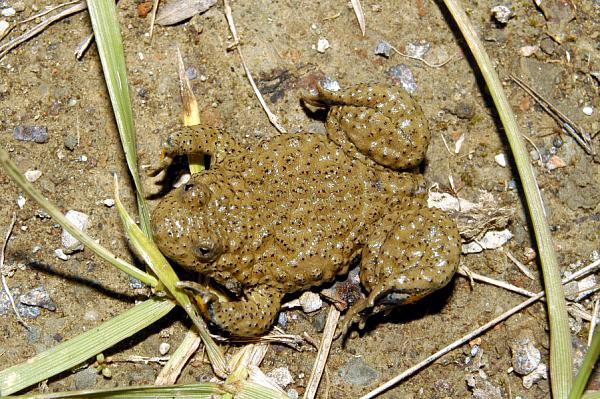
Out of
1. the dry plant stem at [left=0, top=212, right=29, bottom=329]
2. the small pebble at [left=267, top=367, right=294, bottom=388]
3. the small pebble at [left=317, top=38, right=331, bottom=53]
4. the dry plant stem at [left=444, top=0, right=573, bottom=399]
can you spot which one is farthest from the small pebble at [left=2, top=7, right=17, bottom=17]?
the dry plant stem at [left=444, top=0, right=573, bottom=399]

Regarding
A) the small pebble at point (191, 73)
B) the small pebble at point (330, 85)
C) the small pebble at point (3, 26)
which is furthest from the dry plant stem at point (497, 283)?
the small pebble at point (3, 26)

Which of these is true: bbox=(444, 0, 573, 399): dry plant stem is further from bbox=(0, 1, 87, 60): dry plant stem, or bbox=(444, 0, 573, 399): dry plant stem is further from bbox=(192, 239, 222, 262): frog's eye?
bbox=(0, 1, 87, 60): dry plant stem

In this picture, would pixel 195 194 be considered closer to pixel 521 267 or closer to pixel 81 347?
pixel 81 347

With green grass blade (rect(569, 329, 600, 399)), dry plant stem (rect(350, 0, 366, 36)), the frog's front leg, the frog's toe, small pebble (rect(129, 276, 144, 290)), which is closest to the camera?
green grass blade (rect(569, 329, 600, 399))

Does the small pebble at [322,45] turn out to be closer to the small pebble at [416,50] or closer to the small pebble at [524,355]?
the small pebble at [416,50]

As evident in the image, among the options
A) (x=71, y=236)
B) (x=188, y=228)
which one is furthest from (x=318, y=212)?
(x=71, y=236)

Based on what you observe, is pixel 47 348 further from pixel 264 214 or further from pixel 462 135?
pixel 462 135

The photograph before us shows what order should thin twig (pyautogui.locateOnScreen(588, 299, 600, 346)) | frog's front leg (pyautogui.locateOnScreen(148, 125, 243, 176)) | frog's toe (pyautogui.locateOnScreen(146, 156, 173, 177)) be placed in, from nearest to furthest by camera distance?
frog's front leg (pyautogui.locateOnScreen(148, 125, 243, 176)), frog's toe (pyautogui.locateOnScreen(146, 156, 173, 177)), thin twig (pyautogui.locateOnScreen(588, 299, 600, 346))

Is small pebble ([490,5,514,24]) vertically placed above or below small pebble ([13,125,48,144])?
below
